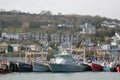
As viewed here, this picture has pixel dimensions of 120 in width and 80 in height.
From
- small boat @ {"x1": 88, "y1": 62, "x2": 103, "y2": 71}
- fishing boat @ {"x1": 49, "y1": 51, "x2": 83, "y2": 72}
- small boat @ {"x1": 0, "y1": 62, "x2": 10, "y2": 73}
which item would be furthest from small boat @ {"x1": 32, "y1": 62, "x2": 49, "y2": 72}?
small boat @ {"x1": 88, "y1": 62, "x2": 103, "y2": 71}

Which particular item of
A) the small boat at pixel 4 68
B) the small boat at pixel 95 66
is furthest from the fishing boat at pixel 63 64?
the small boat at pixel 4 68

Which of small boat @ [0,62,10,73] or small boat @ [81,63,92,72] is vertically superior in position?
small boat @ [0,62,10,73]

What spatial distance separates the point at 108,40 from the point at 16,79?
11483 cm

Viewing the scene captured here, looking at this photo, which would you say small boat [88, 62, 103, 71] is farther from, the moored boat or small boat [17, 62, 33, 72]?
small boat [17, 62, 33, 72]

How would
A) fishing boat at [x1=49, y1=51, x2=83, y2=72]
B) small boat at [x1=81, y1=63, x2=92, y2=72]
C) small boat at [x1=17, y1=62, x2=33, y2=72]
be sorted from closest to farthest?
1. fishing boat at [x1=49, y1=51, x2=83, y2=72]
2. small boat at [x1=17, y1=62, x2=33, y2=72]
3. small boat at [x1=81, y1=63, x2=92, y2=72]

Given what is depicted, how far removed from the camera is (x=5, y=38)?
18675 centimetres

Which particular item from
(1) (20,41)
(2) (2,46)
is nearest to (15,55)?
(2) (2,46)

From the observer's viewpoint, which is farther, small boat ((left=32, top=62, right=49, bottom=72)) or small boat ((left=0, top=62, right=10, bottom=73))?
small boat ((left=32, top=62, right=49, bottom=72))

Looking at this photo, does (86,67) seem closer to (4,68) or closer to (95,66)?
(95,66)

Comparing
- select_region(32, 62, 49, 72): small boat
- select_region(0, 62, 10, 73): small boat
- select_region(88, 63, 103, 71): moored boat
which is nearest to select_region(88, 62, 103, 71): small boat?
select_region(88, 63, 103, 71): moored boat

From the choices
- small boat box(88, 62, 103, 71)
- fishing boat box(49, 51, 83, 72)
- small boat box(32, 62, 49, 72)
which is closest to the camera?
fishing boat box(49, 51, 83, 72)

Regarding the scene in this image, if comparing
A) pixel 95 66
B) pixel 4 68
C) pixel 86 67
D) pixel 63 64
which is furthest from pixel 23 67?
pixel 95 66

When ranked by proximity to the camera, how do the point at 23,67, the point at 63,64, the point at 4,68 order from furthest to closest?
the point at 23,67, the point at 63,64, the point at 4,68

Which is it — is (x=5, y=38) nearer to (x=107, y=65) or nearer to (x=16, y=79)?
(x=107, y=65)
